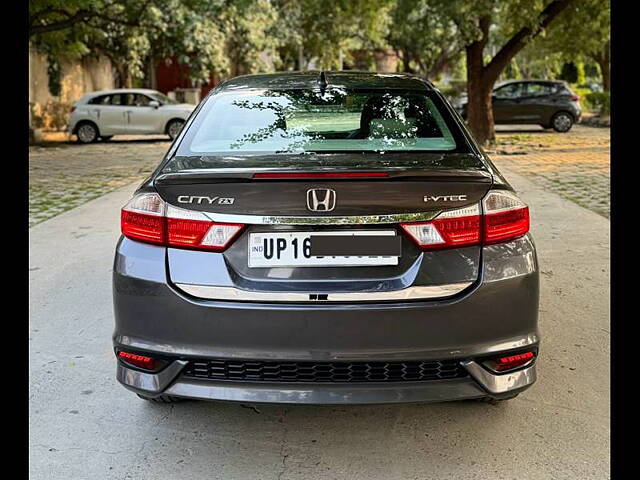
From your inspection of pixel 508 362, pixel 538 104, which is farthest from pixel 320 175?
pixel 538 104

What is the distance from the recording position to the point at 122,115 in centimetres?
2067

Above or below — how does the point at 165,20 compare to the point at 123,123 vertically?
above

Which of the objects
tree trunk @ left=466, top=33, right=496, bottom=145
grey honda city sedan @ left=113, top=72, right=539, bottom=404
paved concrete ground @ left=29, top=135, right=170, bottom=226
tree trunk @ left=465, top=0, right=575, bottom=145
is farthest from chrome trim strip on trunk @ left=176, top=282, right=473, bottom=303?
tree trunk @ left=466, top=33, right=496, bottom=145

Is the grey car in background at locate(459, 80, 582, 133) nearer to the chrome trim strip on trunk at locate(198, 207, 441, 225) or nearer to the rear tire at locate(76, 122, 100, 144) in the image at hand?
the rear tire at locate(76, 122, 100, 144)

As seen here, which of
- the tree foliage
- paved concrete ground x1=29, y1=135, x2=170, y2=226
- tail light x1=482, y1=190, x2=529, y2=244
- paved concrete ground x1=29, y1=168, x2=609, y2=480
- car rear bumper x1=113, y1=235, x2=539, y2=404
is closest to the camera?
car rear bumper x1=113, y1=235, x2=539, y2=404

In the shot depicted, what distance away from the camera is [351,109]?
12.2 feet

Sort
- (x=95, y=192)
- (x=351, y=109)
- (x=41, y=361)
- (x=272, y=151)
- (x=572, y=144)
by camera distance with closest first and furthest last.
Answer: (x=272, y=151) < (x=351, y=109) < (x=41, y=361) < (x=95, y=192) < (x=572, y=144)

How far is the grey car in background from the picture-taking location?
2241 centimetres

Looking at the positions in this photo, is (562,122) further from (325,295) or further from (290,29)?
(325,295)

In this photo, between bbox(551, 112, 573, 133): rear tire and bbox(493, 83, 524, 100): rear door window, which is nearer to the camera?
bbox(551, 112, 573, 133): rear tire

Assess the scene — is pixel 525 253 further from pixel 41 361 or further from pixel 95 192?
pixel 95 192

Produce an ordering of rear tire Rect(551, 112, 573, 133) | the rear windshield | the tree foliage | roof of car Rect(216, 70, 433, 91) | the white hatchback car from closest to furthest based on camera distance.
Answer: the rear windshield < roof of car Rect(216, 70, 433, 91) < the tree foliage < the white hatchback car < rear tire Rect(551, 112, 573, 133)
